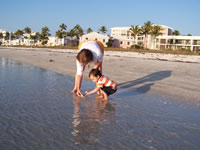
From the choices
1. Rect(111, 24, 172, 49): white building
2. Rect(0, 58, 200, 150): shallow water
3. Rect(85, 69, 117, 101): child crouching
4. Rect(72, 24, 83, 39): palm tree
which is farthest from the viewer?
Rect(72, 24, 83, 39): palm tree

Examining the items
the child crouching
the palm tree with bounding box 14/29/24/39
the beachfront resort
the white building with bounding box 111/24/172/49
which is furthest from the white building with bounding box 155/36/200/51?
the child crouching

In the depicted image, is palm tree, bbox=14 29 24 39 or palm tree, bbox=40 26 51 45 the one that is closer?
palm tree, bbox=40 26 51 45

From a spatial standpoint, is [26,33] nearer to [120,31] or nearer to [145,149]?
[120,31]

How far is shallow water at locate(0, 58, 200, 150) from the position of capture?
2.79m

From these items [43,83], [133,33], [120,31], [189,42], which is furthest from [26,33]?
[43,83]

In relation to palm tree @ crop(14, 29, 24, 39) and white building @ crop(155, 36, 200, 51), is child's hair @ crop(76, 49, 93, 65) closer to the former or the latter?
white building @ crop(155, 36, 200, 51)

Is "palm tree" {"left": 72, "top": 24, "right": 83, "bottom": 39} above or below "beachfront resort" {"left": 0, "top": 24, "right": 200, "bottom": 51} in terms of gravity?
above

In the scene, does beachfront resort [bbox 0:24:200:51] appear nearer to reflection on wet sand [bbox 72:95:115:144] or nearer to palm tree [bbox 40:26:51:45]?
palm tree [bbox 40:26:51:45]

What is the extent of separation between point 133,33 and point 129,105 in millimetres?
66511

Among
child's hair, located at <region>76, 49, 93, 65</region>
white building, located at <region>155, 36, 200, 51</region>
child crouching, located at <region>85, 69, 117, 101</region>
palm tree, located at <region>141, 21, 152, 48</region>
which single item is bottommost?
child crouching, located at <region>85, 69, 117, 101</region>

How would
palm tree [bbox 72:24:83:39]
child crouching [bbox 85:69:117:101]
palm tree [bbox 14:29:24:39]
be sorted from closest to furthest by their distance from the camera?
child crouching [bbox 85:69:117:101]
palm tree [bbox 72:24:83:39]
palm tree [bbox 14:29:24:39]

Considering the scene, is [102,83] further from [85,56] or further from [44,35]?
[44,35]

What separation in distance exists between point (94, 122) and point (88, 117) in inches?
10.3

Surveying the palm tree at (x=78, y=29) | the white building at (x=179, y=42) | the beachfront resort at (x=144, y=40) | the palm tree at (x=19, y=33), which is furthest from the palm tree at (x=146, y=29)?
the palm tree at (x=19, y=33)
